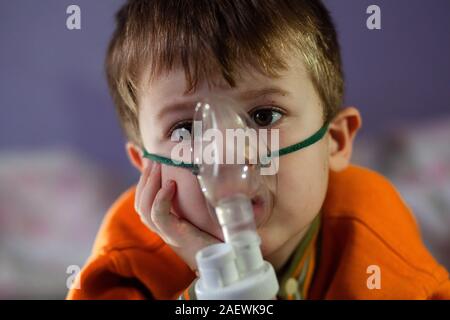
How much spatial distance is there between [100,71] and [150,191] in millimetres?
459

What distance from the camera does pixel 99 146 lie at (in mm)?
1514

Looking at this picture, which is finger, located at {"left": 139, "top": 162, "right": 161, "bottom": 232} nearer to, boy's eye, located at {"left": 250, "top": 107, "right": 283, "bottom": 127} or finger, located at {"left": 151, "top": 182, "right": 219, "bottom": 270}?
finger, located at {"left": 151, "top": 182, "right": 219, "bottom": 270}


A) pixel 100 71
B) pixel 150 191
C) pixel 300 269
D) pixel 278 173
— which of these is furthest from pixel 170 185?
pixel 100 71

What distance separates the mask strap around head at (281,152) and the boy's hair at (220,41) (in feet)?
0.20

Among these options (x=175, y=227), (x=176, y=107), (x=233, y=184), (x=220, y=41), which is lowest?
(x=175, y=227)

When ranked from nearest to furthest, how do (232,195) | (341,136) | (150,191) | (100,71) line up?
(232,195) → (150,191) → (341,136) → (100,71)

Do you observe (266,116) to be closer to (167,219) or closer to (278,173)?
(278,173)

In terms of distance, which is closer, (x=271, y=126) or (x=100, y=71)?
(x=271, y=126)

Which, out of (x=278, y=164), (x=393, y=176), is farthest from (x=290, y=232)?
(x=393, y=176)

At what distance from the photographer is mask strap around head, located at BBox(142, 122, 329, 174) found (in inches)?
38.2

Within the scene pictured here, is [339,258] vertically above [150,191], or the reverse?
[150,191]

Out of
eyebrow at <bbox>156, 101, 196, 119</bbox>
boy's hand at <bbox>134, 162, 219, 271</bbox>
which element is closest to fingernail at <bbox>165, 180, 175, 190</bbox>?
boy's hand at <bbox>134, 162, 219, 271</bbox>

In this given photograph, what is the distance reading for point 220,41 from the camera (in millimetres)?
932
